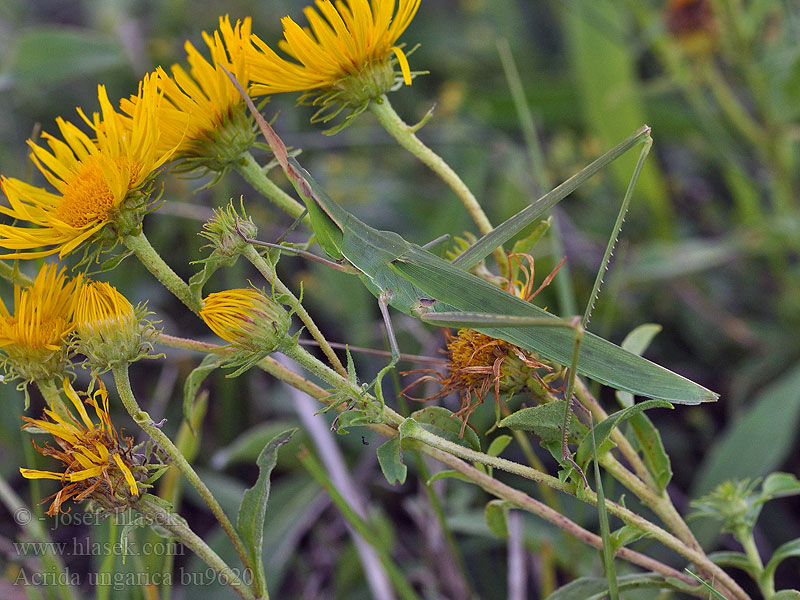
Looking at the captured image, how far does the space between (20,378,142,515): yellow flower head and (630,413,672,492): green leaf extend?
1.86ft

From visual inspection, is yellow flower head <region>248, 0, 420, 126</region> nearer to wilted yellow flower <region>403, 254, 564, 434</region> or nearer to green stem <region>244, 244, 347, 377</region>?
green stem <region>244, 244, 347, 377</region>

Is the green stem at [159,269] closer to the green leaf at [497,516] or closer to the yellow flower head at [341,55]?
the yellow flower head at [341,55]

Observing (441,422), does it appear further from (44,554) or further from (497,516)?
(44,554)

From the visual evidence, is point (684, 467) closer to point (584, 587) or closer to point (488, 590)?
point (488, 590)

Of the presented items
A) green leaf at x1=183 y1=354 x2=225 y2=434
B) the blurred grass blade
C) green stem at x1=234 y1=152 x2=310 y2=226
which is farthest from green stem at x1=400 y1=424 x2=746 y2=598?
the blurred grass blade

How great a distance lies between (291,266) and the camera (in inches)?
89.5

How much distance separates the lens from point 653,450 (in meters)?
0.83

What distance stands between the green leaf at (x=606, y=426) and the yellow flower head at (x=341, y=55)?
415 mm

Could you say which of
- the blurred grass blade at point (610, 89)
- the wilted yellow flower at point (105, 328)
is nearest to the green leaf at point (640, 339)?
the wilted yellow flower at point (105, 328)

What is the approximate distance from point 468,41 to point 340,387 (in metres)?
2.46

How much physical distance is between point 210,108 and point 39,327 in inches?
12.0

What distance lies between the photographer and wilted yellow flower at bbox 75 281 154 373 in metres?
0.69

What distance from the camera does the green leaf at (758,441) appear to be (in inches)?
57.3

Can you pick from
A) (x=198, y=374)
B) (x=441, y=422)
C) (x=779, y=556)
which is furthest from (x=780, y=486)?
(x=198, y=374)
